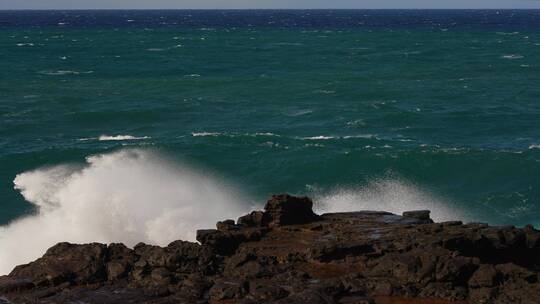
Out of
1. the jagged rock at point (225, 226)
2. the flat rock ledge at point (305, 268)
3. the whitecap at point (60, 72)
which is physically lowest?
the whitecap at point (60, 72)

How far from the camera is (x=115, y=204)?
3297cm

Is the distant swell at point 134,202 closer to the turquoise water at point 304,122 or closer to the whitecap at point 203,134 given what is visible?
the turquoise water at point 304,122

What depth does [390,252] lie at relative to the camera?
2108 centimetres

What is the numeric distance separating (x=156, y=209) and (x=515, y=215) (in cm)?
1715

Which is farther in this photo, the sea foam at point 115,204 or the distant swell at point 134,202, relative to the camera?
the distant swell at point 134,202

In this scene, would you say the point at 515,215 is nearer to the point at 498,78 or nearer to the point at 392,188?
the point at 392,188

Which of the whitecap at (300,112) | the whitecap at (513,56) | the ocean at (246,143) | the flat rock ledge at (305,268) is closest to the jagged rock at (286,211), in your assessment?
the flat rock ledge at (305,268)

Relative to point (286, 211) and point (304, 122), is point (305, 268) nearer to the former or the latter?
point (286, 211)

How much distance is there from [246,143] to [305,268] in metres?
29.1

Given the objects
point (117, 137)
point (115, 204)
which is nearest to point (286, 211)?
point (115, 204)

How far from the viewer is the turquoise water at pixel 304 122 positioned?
4216 cm

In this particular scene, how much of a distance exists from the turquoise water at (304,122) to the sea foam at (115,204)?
137cm

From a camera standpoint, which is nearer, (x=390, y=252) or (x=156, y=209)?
(x=390, y=252)

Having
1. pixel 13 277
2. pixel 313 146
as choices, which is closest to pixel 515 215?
pixel 313 146
